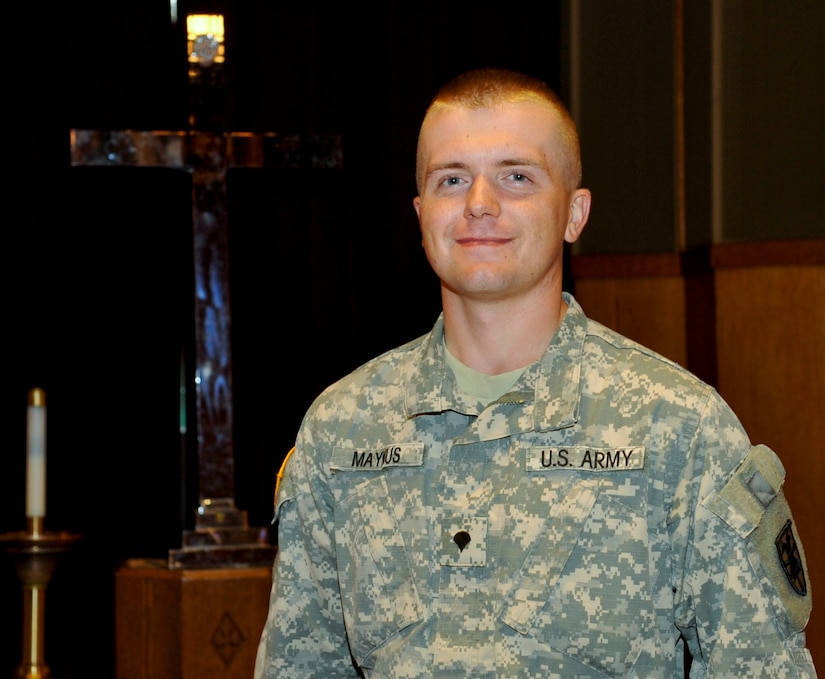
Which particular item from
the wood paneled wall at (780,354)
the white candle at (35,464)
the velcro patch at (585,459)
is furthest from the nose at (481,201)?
the wood paneled wall at (780,354)

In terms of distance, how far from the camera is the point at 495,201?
1.50 m

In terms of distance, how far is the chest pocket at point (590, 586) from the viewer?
139cm

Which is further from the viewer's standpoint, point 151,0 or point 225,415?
point 151,0

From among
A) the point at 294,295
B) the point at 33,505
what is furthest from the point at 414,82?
the point at 33,505

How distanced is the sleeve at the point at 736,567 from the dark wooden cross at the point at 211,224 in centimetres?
129

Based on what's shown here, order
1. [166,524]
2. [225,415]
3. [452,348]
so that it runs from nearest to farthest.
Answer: [452,348], [225,415], [166,524]

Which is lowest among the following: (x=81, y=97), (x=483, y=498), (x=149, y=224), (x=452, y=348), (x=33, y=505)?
(x=33, y=505)

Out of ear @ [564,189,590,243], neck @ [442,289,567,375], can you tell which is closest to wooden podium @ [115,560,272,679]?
neck @ [442,289,567,375]

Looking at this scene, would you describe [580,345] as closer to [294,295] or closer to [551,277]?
[551,277]

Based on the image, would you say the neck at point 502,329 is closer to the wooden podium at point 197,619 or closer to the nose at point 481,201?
the nose at point 481,201

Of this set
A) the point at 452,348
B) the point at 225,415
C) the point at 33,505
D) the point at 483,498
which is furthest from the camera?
the point at 225,415

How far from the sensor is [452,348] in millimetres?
1622

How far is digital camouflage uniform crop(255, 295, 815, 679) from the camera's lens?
1372mm

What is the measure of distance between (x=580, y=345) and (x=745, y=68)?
6.09ft
